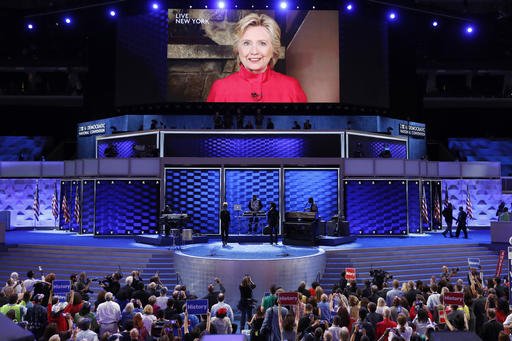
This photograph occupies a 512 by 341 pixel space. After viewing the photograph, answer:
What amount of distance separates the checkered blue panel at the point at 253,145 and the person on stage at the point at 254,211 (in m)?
3.23

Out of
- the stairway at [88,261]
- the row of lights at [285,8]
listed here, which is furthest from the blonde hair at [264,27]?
the stairway at [88,261]

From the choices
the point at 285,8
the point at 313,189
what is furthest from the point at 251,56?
the point at 313,189

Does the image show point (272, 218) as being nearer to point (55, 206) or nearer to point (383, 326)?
point (383, 326)

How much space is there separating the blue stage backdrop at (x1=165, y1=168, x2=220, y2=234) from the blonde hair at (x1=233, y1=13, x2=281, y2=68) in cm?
728

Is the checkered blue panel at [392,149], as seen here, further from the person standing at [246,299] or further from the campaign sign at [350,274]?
the person standing at [246,299]

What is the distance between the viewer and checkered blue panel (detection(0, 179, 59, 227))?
26203mm

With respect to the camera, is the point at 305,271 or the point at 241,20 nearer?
the point at 305,271

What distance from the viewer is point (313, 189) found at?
22.0 m

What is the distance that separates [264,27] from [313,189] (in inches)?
369

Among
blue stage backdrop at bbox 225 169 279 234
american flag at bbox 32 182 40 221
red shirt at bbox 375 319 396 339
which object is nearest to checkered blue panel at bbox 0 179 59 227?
american flag at bbox 32 182 40 221

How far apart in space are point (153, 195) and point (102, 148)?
6.30 m

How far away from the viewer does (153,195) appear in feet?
71.5

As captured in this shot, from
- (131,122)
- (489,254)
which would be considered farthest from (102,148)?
(489,254)

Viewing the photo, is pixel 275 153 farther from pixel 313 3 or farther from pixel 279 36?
pixel 313 3
